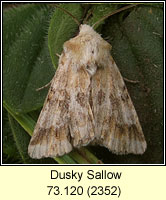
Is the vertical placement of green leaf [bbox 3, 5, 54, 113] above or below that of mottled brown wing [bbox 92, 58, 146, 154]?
above

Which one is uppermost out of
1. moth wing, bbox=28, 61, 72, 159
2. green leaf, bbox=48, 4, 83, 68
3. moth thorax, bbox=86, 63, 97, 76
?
green leaf, bbox=48, 4, 83, 68

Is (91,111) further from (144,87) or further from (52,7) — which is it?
(52,7)

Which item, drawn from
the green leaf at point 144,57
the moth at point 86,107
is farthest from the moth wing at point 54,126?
the green leaf at point 144,57

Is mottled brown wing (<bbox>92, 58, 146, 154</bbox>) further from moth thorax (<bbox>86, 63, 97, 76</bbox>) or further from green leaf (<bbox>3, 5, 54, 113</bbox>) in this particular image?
green leaf (<bbox>3, 5, 54, 113</bbox>)

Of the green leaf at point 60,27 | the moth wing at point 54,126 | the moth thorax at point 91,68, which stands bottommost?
the moth wing at point 54,126

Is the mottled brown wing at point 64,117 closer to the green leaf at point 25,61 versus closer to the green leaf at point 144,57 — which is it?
the green leaf at point 25,61

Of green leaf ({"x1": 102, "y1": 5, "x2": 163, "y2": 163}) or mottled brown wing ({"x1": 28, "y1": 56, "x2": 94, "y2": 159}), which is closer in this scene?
mottled brown wing ({"x1": 28, "y1": 56, "x2": 94, "y2": 159})

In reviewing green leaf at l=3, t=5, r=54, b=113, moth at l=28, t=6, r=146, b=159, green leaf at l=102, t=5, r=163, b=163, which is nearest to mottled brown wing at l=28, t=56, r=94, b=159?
moth at l=28, t=6, r=146, b=159
